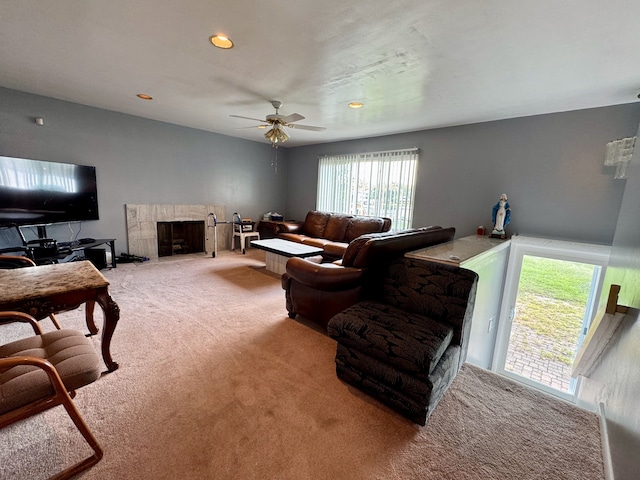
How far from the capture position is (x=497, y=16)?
1.62 meters

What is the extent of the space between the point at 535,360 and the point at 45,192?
22.6 ft

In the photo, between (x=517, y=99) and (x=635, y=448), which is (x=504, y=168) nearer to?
(x=517, y=99)

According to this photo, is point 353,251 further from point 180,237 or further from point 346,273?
point 180,237

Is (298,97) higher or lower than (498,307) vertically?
higher

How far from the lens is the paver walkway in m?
3.31

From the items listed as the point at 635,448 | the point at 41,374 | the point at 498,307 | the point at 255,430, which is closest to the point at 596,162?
the point at 498,307

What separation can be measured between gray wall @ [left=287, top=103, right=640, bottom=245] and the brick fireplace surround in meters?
4.03

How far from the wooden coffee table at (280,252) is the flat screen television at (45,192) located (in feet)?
8.32

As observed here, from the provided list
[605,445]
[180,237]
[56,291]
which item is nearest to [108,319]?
[56,291]

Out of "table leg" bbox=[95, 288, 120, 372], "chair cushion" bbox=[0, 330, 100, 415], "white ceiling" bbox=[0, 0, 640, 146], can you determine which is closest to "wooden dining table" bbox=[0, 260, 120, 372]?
"table leg" bbox=[95, 288, 120, 372]

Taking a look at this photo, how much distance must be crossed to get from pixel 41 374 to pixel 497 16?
3.10 metres

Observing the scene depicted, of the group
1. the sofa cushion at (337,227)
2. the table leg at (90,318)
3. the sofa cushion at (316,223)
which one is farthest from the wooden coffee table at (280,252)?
the table leg at (90,318)

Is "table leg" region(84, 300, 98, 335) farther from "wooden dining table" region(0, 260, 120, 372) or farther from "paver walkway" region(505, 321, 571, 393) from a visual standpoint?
"paver walkway" region(505, 321, 571, 393)

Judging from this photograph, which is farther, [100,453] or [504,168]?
[504,168]
